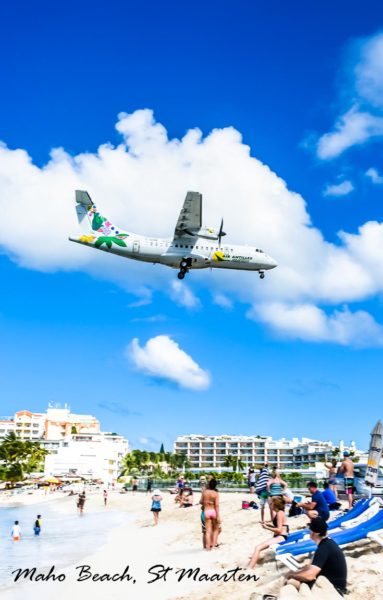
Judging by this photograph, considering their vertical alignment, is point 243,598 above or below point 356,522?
below

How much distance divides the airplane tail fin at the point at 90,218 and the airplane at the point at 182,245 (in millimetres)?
63

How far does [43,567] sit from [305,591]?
1043cm

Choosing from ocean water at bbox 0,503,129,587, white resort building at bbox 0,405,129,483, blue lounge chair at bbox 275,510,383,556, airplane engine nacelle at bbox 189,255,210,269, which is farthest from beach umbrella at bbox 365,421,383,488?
white resort building at bbox 0,405,129,483

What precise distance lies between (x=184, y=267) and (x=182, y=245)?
1402 millimetres

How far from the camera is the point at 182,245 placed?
37.2 m

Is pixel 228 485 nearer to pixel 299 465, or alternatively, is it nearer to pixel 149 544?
pixel 149 544

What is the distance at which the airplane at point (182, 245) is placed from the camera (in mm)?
36438

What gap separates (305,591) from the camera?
717 centimetres

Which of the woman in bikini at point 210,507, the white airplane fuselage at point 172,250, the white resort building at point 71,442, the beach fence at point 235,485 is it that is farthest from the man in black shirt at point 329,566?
the white resort building at point 71,442

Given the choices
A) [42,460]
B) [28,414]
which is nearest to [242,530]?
[42,460]

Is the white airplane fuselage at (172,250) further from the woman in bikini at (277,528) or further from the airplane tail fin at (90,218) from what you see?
the woman in bikini at (277,528)

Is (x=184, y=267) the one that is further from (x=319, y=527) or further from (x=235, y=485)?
(x=319, y=527)

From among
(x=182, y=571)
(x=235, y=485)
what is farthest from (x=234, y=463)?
(x=182, y=571)

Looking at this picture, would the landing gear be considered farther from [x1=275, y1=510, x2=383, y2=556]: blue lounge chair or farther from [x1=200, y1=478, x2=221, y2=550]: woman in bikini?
[x1=275, y1=510, x2=383, y2=556]: blue lounge chair
